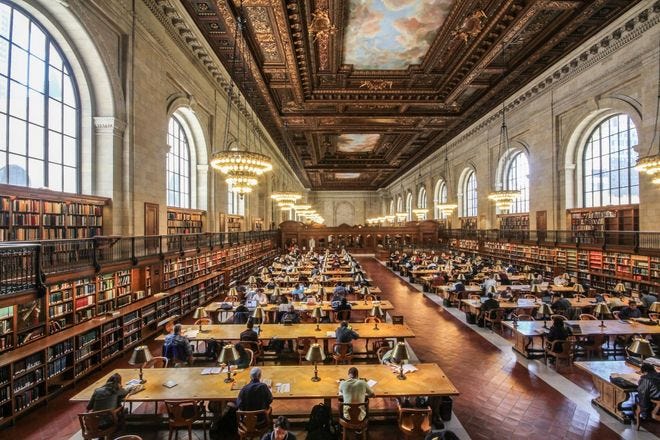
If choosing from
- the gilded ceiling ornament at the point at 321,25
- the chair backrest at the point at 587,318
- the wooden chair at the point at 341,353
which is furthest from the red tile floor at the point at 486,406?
the gilded ceiling ornament at the point at 321,25

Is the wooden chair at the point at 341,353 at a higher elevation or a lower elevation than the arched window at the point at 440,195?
lower

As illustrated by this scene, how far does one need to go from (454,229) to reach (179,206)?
68.2ft

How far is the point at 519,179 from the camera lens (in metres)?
19.6

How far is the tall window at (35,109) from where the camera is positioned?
6191mm

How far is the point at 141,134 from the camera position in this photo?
9.30m

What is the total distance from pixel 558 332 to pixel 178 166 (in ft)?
40.5

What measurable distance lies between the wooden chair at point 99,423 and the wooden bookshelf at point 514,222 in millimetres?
18983

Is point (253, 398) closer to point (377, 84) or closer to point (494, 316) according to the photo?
point (494, 316)

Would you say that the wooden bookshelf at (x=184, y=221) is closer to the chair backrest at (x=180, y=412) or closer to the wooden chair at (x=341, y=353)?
the wooden chair at (x=341, y=353)

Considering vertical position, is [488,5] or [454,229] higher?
[488,5]

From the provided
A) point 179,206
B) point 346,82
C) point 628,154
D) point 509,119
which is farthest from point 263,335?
point 509,119

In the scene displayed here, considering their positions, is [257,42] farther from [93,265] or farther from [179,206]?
[93,265]

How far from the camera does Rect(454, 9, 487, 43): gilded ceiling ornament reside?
1021 centimetres

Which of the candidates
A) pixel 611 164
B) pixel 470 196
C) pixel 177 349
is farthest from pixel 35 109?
pixel 470 196
